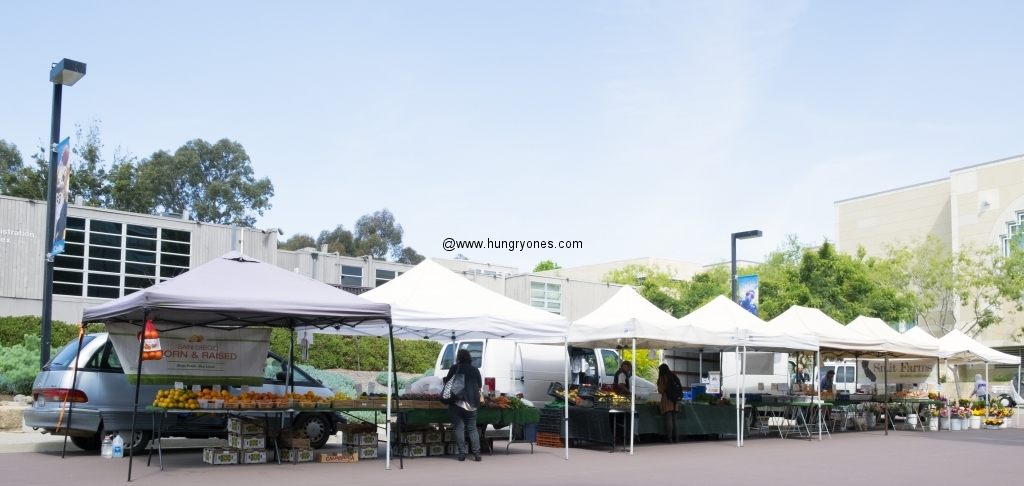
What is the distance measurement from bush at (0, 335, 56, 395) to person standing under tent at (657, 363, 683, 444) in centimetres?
1192

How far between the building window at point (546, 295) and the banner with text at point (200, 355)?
31674mm

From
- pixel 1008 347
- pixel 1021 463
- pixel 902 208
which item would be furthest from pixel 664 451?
pixel 902 208

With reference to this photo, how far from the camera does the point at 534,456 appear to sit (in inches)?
577

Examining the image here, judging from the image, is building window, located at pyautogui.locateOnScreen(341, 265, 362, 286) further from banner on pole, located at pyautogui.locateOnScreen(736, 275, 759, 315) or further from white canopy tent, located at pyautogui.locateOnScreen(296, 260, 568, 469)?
white canopy tent, located at pyautogui.locateOnScreen(296, 260, 568, 469)

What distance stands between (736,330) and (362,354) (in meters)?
16.5

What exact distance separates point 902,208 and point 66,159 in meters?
57.0

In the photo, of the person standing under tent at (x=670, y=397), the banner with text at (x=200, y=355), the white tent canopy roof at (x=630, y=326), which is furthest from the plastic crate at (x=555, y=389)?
the banner with text at (x=200, y=355)

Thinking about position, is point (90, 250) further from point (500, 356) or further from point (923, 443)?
point (923, 443)

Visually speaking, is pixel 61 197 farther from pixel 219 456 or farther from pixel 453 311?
pixel 453 311

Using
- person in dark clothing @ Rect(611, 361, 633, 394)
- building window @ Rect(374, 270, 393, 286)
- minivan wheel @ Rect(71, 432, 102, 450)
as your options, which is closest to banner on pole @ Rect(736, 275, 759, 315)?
person in dark clothing @ Rect(611, 361, 633, 394)

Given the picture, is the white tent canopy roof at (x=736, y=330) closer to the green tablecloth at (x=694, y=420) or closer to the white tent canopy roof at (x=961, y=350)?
the green tablecloth at (x=694, y=420)

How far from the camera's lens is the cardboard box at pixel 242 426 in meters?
12.4

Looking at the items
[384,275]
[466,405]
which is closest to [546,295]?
[384,275]

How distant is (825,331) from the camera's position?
65.0ft
